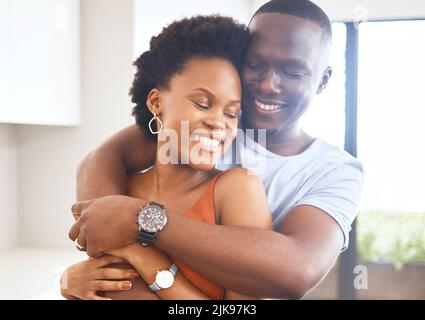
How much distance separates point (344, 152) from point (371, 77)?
260mm

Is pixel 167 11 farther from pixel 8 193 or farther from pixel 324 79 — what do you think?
pixel 8 193

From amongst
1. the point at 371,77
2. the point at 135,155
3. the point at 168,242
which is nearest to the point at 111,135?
the point at 135,155

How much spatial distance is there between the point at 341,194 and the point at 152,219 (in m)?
0.51

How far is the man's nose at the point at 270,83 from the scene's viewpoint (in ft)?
4.46

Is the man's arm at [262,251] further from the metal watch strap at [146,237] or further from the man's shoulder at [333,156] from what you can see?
the man's shoulder at [333,156]

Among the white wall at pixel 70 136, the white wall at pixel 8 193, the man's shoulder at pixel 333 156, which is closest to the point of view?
the man's shoulder at pixel 333 156

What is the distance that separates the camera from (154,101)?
4.52ft

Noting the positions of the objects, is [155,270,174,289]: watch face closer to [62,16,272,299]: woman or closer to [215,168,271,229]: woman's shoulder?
[62,16,272,299]: woman

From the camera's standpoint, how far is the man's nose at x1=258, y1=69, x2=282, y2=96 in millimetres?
1359

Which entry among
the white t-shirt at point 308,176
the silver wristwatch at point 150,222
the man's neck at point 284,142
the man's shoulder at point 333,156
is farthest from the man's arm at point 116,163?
the man's shoulder at point 333,156

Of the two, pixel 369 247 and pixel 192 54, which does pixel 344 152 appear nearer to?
pixel 369 247

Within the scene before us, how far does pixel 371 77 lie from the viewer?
4.91ft

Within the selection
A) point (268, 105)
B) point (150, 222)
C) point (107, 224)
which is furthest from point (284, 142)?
point (107, 224)

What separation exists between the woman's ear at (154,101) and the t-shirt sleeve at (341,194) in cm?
46
